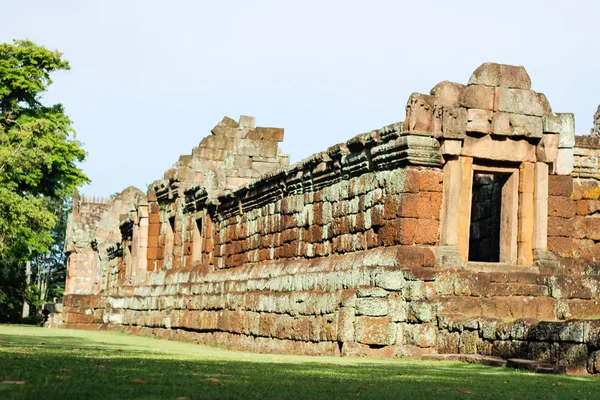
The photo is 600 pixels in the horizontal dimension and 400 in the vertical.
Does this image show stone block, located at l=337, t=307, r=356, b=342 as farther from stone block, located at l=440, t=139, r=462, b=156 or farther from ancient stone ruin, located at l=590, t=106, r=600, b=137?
ancient stone ruin, located at l=590, t=106, r=600, b=137

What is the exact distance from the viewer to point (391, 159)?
15578 millimetres

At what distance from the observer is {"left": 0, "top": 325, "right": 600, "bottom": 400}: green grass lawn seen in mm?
7430

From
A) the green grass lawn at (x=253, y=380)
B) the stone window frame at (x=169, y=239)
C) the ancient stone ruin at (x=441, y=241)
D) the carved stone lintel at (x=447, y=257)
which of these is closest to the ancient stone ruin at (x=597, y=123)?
the ancient stone ruin at (x=441, y=241)

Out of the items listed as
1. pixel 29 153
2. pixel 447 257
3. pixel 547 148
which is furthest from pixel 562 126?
pixel 29 153

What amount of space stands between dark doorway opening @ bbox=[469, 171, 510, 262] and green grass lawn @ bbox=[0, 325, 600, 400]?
6879 millimetres

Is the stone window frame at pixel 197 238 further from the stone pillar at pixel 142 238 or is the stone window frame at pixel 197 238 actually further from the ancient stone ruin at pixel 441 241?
the ancient stone ruin at pixel 441 241

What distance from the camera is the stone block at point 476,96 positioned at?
51.2 feet

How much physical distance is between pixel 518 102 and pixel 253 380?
27.7 feet

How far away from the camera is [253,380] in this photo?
8719 millimetres

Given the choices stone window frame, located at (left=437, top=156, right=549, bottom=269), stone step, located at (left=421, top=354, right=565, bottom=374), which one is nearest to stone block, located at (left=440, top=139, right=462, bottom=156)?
stone window frame, located at (left=437, top=156, right=549, bottom=269)

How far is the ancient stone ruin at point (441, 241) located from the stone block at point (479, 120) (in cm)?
2

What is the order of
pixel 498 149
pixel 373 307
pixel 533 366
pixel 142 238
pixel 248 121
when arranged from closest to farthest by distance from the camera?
pixel 533 366 < pixel 373 307 < pixel 498 149 < pixel 248 121 < pixel 142 238

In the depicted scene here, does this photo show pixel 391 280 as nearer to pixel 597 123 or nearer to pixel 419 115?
pixel 419 115

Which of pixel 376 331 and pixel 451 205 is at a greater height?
pixel 451 205
